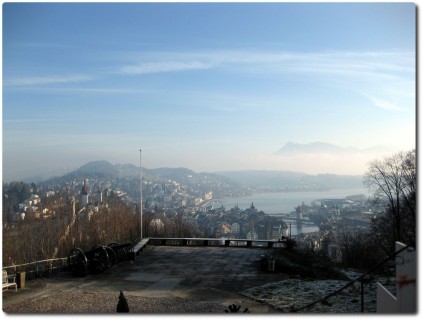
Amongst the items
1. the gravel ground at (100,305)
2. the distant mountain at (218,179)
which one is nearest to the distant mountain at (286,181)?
the distant mountain at (218,179)

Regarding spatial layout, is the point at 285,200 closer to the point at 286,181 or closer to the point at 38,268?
the point at 286,181

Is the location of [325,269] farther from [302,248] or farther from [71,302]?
[71,302]

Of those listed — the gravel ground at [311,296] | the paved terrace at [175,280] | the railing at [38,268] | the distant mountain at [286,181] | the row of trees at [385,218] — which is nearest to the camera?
the gravel ground at [311,296]

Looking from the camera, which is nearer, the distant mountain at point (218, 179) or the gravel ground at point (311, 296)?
the gravel ground at point (311, 296)

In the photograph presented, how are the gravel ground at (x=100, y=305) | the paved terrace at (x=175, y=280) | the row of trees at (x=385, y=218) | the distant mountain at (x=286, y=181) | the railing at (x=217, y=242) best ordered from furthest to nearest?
the distant mountain at (x=286, y=181) → the row of trees at (x=385, y=218) → the railing at (x=217, y=242) → the paved terrace at (x=175, y=280) → the gravel ground at (x=100, y=305)

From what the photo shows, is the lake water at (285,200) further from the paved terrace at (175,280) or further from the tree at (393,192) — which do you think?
the paved terrace at (175,280)

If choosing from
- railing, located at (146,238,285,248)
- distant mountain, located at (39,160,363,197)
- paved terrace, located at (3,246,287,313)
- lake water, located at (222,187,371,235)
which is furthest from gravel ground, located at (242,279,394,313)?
distant mountain, located at (39,160,363,197)

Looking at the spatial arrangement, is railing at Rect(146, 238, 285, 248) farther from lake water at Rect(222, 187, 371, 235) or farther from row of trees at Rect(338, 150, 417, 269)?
row of trees at Rect(338, 150, 417, 269)
